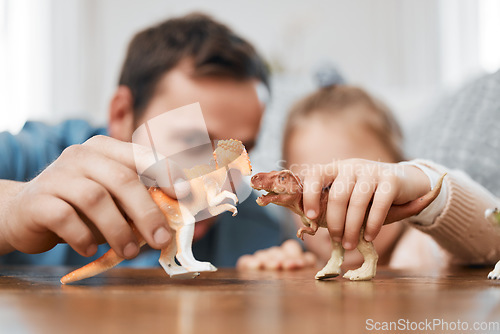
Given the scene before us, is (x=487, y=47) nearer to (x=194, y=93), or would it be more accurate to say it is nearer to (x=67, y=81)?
(x=194, y=93)

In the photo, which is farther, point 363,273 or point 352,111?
point 352,111

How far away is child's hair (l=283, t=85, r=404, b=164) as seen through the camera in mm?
1426

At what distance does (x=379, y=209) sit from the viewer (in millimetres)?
451

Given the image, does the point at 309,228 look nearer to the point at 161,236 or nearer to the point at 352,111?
the point at 161,236

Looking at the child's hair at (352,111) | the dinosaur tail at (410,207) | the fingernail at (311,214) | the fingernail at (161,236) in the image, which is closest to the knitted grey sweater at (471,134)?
the child's hair at (352,111)

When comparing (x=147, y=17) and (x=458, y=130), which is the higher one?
(x=147, y=17)

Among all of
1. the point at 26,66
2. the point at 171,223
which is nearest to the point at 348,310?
the point at 171,223

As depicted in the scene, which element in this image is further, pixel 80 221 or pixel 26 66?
pixel 26 66

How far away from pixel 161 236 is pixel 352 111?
111 cm

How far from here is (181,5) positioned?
3219 millimetres

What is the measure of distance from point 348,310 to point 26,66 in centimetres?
224

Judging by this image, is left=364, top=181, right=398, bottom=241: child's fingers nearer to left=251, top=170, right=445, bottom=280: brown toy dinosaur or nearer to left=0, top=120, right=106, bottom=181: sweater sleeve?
left=251, top=170, right=445, bottom=280: brown toy dinosaur

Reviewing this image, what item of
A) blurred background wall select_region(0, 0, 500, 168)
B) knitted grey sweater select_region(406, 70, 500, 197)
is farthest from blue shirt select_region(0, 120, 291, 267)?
blurred background wall select_region(0, 0, 500, 168)

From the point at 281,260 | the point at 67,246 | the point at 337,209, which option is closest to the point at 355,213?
the point at 337,209
